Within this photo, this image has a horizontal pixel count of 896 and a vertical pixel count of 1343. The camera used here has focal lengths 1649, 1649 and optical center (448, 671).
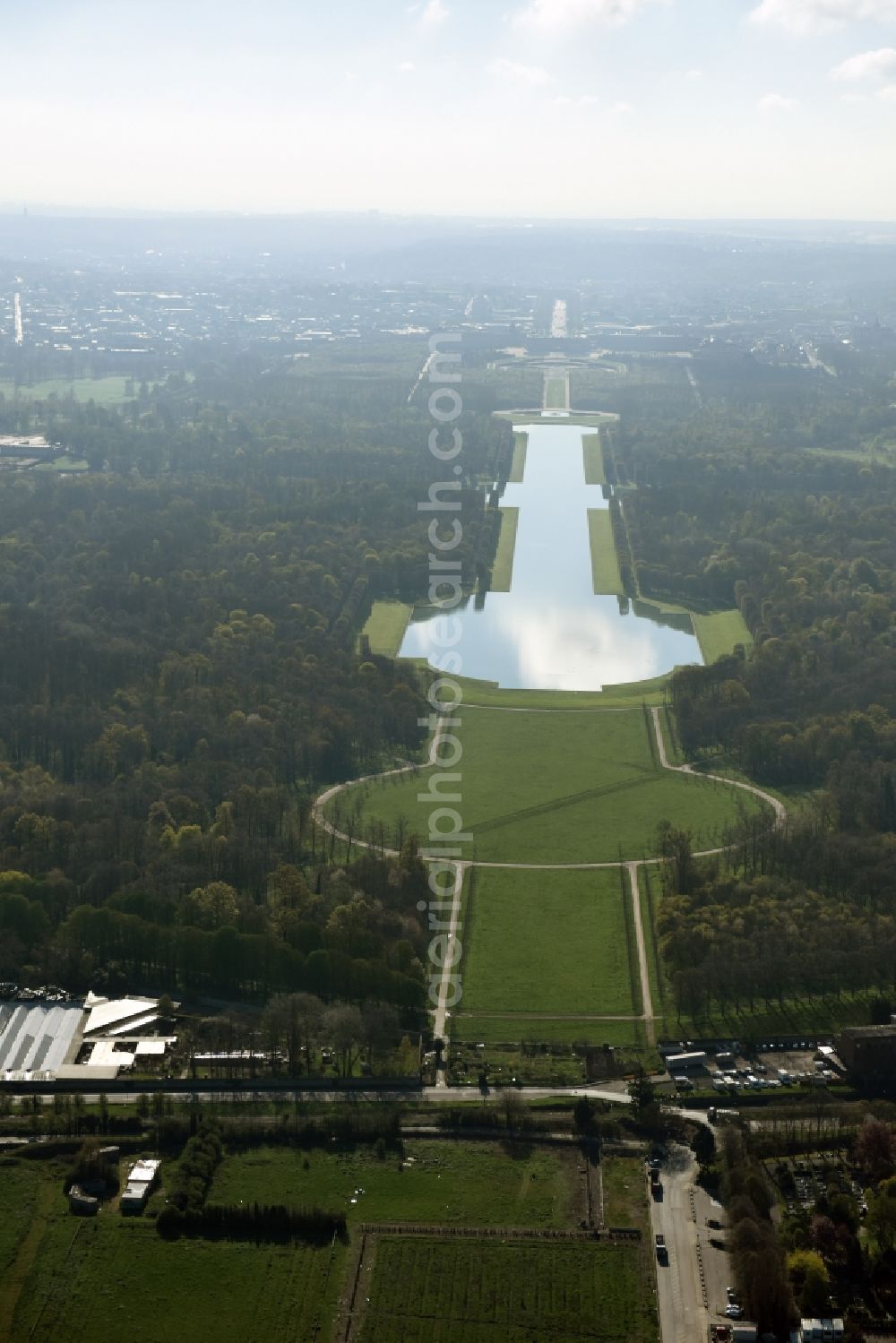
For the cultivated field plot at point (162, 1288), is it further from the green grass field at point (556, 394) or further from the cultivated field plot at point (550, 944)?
the green grass field at point (556, 394)

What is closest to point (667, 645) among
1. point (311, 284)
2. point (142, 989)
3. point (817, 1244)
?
point (142, 989)

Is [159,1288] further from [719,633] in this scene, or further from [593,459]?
[593,459]

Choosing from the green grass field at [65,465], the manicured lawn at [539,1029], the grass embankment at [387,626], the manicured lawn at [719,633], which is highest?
the manicured lawn at [719,633]

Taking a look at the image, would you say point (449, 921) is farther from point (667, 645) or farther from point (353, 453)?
point (353, 453)

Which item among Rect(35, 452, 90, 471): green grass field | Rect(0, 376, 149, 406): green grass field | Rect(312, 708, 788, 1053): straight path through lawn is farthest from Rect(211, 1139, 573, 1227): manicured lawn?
Rect(0, 376, 149, 406): green grass field

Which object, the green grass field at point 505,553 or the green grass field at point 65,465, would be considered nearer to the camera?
the green grass field at point 505,553

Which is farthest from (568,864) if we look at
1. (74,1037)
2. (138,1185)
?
(138,1185)

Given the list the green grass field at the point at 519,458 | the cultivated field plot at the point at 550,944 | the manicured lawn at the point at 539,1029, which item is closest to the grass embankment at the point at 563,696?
the cultivated field plot at the point at 550,944
